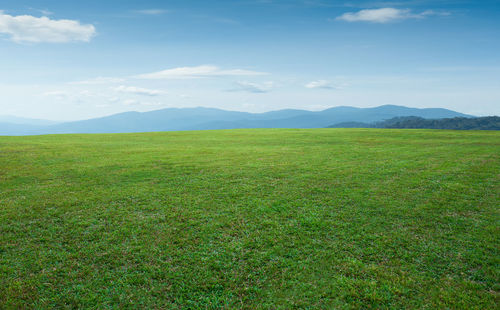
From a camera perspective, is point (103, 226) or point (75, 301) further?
point (103, 226)

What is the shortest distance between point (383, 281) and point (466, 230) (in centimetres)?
464

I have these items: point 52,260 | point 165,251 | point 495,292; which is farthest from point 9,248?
point 495,292

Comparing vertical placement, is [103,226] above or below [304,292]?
above

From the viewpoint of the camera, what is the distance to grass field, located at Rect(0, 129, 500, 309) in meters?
6.10

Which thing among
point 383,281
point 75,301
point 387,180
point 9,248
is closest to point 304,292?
point 383,281

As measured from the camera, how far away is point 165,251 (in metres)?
7.75

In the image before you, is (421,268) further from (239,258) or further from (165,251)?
(165,251)

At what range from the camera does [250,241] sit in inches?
325

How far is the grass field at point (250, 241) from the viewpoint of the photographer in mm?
6102

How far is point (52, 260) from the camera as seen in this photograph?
24.0ft

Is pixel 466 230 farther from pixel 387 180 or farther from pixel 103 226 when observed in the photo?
pixel 103 226

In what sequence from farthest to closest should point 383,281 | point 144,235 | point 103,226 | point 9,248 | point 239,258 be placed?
point 103,226, point 144,235, point 9,248, point 239,258, point 383,281

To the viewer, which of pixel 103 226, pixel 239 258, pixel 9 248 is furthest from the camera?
pixel 103 226

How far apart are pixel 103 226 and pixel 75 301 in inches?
142
